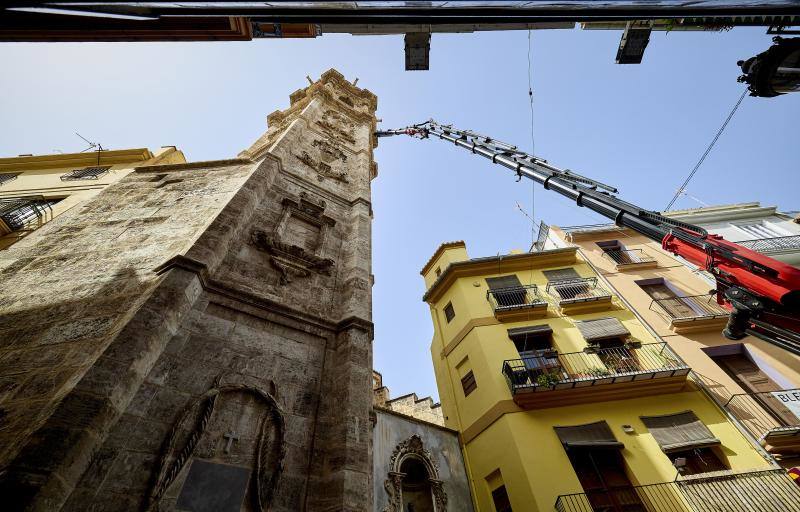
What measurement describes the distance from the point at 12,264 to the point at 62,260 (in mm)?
906

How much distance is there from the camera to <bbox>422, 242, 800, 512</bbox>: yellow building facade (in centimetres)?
882

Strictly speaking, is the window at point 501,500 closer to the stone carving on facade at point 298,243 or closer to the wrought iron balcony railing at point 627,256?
the stone carving on facade at point 298,243

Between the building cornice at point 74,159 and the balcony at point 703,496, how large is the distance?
2295 centimetres

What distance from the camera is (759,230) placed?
51.1 feet

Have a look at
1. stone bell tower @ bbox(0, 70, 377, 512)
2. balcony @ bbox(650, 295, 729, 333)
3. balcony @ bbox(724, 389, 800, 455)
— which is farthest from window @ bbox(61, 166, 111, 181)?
balcony @ bbox(724, 389, 800, 455)

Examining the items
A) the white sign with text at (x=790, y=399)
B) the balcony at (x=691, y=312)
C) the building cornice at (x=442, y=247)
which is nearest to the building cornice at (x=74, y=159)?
the building cornice at (x=442, y=247)

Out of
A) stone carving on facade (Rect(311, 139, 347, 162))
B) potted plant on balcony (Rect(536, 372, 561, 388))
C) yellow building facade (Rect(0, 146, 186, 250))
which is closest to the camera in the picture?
potted plant on balcony (Rect(536, 372, 561, 388))

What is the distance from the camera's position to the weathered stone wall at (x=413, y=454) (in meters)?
8.41

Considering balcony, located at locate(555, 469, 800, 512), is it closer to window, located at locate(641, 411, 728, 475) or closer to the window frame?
window, located at locate(641, 411, 728, 475)

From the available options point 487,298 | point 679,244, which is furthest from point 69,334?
point 487,298

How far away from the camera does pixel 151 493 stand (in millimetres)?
3615

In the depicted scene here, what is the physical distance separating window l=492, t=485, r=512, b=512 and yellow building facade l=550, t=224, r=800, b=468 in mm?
7374

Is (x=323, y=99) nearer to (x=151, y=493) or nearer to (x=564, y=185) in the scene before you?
(x=564, y=185)

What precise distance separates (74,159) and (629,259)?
1133 inches
